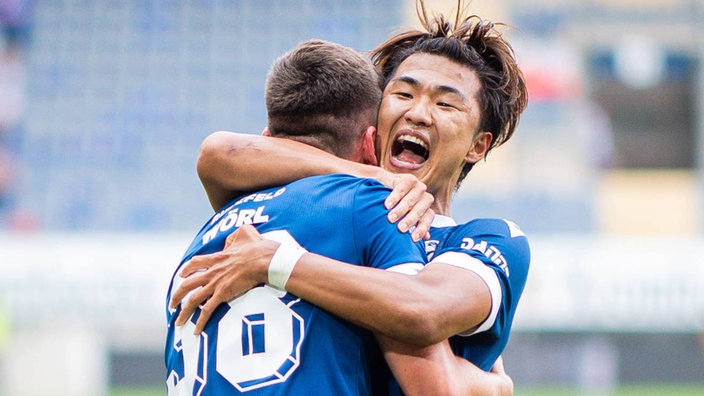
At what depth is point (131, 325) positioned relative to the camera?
1577 cm

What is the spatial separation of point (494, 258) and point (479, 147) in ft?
2.92

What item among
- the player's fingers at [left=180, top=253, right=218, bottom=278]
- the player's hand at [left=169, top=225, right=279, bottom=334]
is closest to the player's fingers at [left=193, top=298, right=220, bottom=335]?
the player's hand at [left=169, top=225, right=279, bottom=334]

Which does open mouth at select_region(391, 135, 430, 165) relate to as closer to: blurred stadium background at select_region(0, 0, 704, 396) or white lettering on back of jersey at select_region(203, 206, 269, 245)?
white lettering on back of jersey at select_region(203, 206, 269, 245)

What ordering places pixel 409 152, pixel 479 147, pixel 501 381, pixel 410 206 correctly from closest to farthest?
pixel 410 206 < pixel 501 381 < pixel 409 152 < pixel 479 147

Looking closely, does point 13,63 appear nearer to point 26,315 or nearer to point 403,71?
point 26,315

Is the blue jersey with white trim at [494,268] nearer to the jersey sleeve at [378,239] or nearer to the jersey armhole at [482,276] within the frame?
the jersey armhole at [482,276]

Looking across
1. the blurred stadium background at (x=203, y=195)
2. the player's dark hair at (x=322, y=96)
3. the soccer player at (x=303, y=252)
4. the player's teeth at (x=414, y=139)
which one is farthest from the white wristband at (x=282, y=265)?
the blurred stadium background at (x=203, y=195)

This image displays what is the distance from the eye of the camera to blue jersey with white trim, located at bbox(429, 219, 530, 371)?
9.57 ft

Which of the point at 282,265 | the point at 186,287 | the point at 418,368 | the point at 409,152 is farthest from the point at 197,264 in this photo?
the point at 409,152

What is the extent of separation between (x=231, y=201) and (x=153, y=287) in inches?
511

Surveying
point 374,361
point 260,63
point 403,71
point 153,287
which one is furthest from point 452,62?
point 260,63

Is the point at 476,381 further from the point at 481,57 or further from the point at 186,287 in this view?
the point at 481,57

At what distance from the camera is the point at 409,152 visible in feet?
11.8

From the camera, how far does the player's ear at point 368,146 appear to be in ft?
9.74
